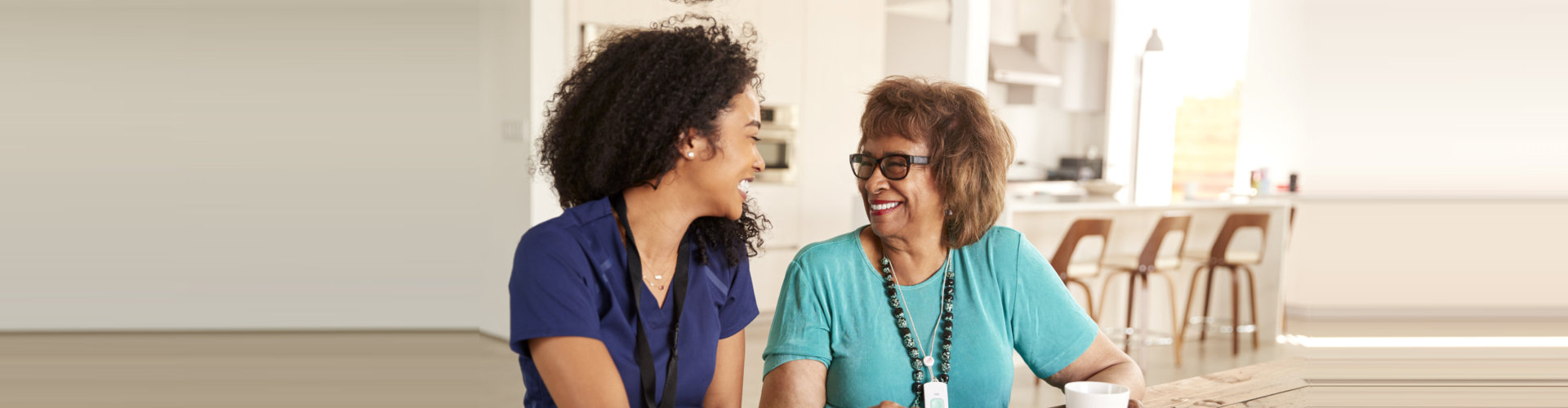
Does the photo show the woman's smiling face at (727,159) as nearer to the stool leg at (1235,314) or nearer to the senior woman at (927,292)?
the senior woman at (927,292)

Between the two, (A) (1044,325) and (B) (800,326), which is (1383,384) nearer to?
(A) (1044,325)

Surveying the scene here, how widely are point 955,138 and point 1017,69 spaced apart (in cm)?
683

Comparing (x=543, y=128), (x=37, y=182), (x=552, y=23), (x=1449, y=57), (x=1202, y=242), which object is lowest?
(x=1202, y=242)

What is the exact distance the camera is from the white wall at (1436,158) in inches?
78.7

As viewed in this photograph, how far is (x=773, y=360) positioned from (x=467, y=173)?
146cm

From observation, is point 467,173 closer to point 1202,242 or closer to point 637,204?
point 637,204

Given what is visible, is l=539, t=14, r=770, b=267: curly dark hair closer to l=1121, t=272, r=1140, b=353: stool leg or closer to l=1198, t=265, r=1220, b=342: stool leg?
l=1121, t=272, r=1140, b=353: stool leg

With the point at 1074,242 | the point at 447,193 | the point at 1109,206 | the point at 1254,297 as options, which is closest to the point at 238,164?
the point at 447,193

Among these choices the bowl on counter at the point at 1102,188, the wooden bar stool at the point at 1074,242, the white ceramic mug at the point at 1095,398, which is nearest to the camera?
the white ceramic mug at the point at 1095,398

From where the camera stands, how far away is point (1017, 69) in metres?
8.33

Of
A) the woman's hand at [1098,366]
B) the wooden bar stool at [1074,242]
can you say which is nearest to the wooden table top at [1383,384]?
the woman's hand at [1098,366]

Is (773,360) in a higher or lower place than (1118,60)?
lower

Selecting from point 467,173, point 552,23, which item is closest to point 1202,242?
point 552,23

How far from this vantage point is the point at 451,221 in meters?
2.85
